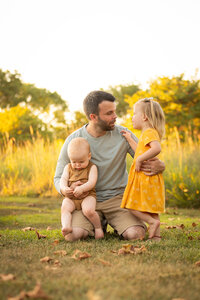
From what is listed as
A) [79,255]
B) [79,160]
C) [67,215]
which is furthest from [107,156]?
[79,255]

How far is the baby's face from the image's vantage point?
3881 mm

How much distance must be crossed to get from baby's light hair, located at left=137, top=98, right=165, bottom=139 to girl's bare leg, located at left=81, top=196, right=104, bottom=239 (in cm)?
105

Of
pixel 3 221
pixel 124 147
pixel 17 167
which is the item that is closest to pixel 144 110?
pixel 124 147

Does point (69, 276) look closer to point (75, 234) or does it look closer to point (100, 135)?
point (75, 234)

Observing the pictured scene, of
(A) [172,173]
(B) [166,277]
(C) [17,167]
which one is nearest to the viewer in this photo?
(B) [166,277]

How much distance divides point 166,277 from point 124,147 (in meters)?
2.09

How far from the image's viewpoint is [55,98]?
39938mm

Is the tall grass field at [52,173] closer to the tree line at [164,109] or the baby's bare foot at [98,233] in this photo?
the tree line at [164,109]

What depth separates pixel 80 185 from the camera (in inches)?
154

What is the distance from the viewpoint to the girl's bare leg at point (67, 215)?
12.1 ft


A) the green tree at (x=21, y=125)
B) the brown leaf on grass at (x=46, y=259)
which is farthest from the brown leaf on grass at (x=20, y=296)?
the green tree at (x=21, y=125)

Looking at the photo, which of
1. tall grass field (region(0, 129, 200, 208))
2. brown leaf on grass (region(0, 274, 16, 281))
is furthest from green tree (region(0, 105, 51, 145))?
brown leaf on grass (region(0, 274, 16, 281))

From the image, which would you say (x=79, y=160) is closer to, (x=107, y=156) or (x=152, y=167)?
(x=107, y=156)

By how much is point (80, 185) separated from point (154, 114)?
3.66ft
